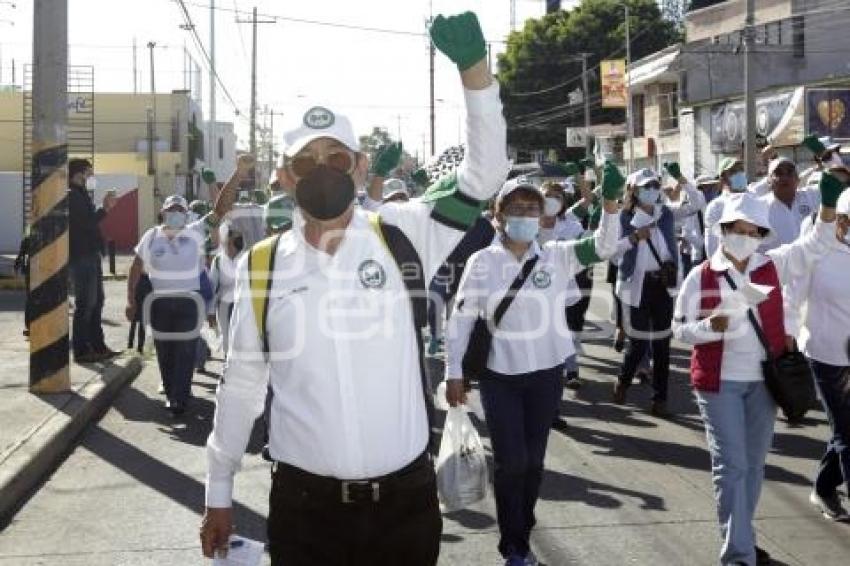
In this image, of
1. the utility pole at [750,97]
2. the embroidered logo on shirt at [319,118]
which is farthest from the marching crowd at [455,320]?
the utility pole at [750,97]

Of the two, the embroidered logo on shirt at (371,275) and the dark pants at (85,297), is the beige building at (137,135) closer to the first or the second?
the dark pants at (85,297)

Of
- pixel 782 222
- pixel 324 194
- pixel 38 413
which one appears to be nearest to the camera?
pixel 324 194

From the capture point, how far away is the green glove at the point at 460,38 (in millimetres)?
2797

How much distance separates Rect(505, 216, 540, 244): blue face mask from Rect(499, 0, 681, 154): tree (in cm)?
4871

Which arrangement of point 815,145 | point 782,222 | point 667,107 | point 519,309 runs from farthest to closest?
1. point 667,107
2. point 815,145
3. point 782,222
4. point 519,309

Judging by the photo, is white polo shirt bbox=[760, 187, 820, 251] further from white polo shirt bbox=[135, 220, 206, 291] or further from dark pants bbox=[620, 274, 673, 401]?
white polo shirt bbox=[135, 220, 206, 291]

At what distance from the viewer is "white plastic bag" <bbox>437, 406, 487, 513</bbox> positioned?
4.80 metres

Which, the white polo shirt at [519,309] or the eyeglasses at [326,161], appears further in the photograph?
the white polo shirt at [519,309]

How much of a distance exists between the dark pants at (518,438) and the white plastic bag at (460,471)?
21.8 inches

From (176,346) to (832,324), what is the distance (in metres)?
5.82

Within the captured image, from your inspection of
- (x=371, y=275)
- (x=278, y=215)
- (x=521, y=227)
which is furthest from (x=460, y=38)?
(x=278, y=215)

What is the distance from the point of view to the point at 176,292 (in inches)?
389

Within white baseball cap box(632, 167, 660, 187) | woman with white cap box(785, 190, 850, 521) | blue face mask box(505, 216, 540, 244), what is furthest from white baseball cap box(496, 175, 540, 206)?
white baseball cap box(632, 167, 660, 187)

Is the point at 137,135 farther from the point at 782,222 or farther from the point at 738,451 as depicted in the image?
the point at 738,451
